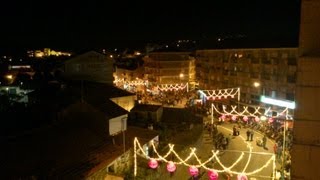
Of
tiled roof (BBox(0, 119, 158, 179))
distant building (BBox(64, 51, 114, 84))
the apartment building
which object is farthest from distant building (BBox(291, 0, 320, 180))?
distant building (BBox(64, 51, 114, 84))

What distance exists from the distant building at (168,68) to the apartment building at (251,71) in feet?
20.4

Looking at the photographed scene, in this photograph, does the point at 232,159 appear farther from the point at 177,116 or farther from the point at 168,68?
the point at 168,68

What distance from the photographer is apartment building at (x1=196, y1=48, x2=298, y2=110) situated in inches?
1598

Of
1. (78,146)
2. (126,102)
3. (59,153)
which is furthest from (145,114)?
(59,153)

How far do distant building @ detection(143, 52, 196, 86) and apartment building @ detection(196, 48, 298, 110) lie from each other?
6208 millimetres

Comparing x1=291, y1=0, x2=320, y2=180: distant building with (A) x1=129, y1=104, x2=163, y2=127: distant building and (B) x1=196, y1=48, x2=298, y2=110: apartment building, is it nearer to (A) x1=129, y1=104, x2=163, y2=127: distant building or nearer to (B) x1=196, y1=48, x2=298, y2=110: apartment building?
(A) x1=129, y1=104, x2=163, y2=127: distant building

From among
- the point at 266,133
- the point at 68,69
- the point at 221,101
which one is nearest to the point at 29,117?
the point at 68,69

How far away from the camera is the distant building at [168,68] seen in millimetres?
63000

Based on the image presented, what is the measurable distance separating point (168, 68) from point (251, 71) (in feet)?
64.2

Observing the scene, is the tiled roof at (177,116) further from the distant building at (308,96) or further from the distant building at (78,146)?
the distant building at (308,96)

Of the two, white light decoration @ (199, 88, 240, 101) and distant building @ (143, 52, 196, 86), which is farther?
distant building @ (143, 52, 196, 86)

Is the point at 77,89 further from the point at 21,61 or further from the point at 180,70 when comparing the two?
the point at 21,61

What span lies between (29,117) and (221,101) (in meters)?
25.2

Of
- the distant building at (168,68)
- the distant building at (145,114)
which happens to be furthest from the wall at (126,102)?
the distant building at (168,68)
